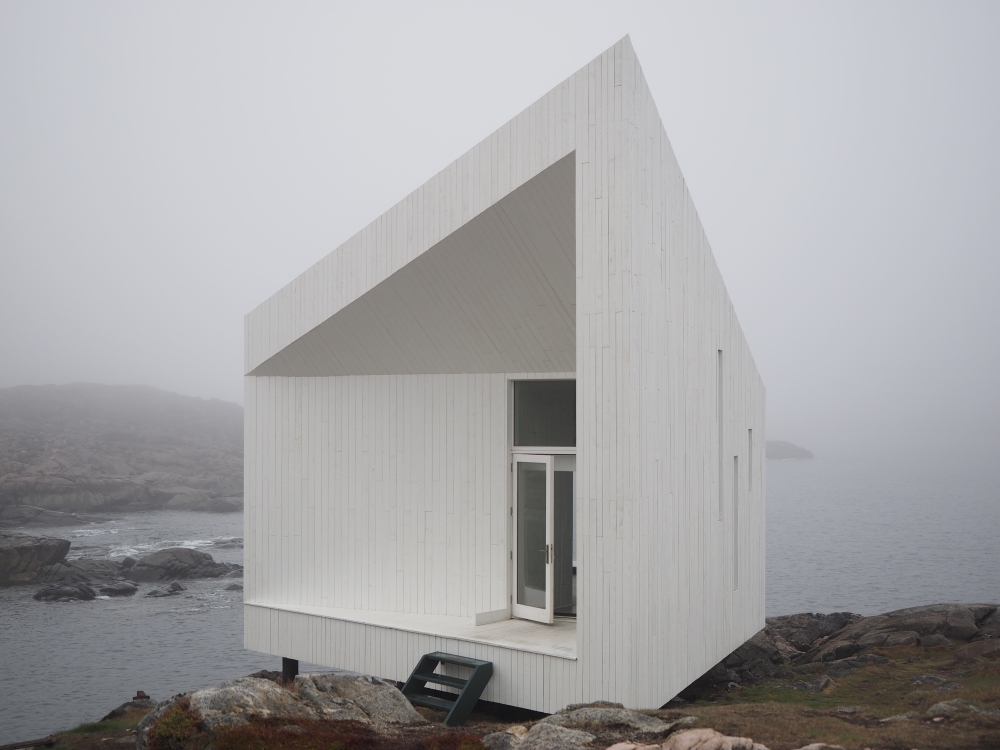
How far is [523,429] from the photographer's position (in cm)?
1102

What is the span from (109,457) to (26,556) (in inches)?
1465

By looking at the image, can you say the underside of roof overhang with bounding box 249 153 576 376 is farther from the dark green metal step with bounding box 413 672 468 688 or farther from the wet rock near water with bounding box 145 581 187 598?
the wet rock near water with bounding box 145 581 187 598

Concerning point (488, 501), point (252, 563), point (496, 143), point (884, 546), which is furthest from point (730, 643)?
point (884, 546)

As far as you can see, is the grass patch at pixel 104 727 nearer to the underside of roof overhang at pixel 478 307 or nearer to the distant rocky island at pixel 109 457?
the underside of roof overhang at pixel 478 307

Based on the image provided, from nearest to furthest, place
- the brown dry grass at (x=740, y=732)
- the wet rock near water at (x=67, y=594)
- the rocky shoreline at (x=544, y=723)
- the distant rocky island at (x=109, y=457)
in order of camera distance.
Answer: the brown dry grass at (x=740, y=732) → the rocky shoreline at (x=544, y=723) → the wet rock near water at (x=67, y=594) → the distant rocky island at (x=109, y=457)

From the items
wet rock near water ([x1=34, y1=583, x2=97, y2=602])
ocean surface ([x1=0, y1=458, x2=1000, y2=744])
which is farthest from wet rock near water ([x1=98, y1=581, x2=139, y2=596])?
ocean surface ([x1=0, y1=458, x2=1000, y2=744])

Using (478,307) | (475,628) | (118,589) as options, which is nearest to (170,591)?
(118,589)

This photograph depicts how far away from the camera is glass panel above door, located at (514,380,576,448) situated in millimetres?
11016

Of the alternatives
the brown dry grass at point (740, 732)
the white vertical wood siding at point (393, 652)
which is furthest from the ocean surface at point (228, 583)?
the brown dry grass at point (740, 732)

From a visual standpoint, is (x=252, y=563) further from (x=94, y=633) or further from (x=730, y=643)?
(x=94, y=633)

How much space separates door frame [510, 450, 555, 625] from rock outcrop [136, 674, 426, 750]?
245 cm

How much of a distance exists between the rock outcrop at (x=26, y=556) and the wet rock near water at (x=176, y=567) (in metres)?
2.97

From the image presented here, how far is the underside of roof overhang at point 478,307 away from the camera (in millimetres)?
8977

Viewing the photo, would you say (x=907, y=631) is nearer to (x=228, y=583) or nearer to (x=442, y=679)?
(x=442, y=679)
